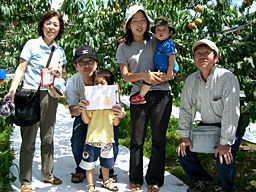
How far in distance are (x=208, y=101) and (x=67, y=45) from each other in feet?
4.94

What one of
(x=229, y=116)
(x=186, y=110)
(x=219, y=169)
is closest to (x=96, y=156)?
(x=186, y=110)

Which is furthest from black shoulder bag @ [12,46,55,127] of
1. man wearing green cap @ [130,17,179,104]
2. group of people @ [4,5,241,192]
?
man wearing green cap @ [130,17,179,104]

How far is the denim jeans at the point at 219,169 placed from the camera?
3.51 metres

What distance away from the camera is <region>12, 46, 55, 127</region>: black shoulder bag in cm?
353

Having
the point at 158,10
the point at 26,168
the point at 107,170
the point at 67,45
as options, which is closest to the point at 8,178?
the point at 26,168

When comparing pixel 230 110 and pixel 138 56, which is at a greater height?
pixel 138 56

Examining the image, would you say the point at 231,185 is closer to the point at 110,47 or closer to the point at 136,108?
the point at 136,108

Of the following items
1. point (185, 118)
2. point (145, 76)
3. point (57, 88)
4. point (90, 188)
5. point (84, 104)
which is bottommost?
point (90, 188)

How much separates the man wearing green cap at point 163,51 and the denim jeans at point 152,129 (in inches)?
4.1

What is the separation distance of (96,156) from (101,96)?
0.56 m

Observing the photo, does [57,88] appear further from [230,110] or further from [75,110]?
[230,110]

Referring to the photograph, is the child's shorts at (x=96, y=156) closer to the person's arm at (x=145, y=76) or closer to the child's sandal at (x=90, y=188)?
the child's sandal at (x=90, y=188)

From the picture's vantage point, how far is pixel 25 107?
3.54m

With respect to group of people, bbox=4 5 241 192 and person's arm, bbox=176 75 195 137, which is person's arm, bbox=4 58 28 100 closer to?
group of people, bbox=4 5 241 192
